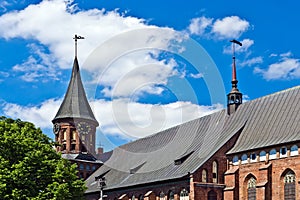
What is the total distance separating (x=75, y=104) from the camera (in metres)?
74.5

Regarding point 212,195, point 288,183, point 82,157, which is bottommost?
point 212,195

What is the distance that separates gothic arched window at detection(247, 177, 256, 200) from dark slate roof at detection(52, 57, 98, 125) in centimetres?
3295

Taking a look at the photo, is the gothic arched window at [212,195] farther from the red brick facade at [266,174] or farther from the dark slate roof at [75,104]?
the dark slate roof at [75,104]

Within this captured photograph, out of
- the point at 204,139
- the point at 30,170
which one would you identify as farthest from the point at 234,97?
the point at 30,170

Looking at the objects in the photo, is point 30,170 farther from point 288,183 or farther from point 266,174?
point 288,183

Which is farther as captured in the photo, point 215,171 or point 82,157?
point 82,157

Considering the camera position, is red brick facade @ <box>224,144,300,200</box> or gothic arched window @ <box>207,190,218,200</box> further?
gothic arched window @ <box>207,190,218,200</box>

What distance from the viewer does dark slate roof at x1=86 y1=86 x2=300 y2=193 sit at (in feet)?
151

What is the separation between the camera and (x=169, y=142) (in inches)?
2373

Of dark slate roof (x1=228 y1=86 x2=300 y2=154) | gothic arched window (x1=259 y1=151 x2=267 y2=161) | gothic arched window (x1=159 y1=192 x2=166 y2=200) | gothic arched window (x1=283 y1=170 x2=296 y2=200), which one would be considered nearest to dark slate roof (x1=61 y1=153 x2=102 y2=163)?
gothic arched window (x1=159 y1=192 x2=166 y2=200)

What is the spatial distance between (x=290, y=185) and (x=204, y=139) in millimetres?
12431

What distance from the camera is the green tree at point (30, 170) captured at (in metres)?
39.2

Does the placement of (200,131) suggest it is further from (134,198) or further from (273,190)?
(273,190)

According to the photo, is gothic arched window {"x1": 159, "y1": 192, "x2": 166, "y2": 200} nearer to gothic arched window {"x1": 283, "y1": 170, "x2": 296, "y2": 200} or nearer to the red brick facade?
the red brick facade
